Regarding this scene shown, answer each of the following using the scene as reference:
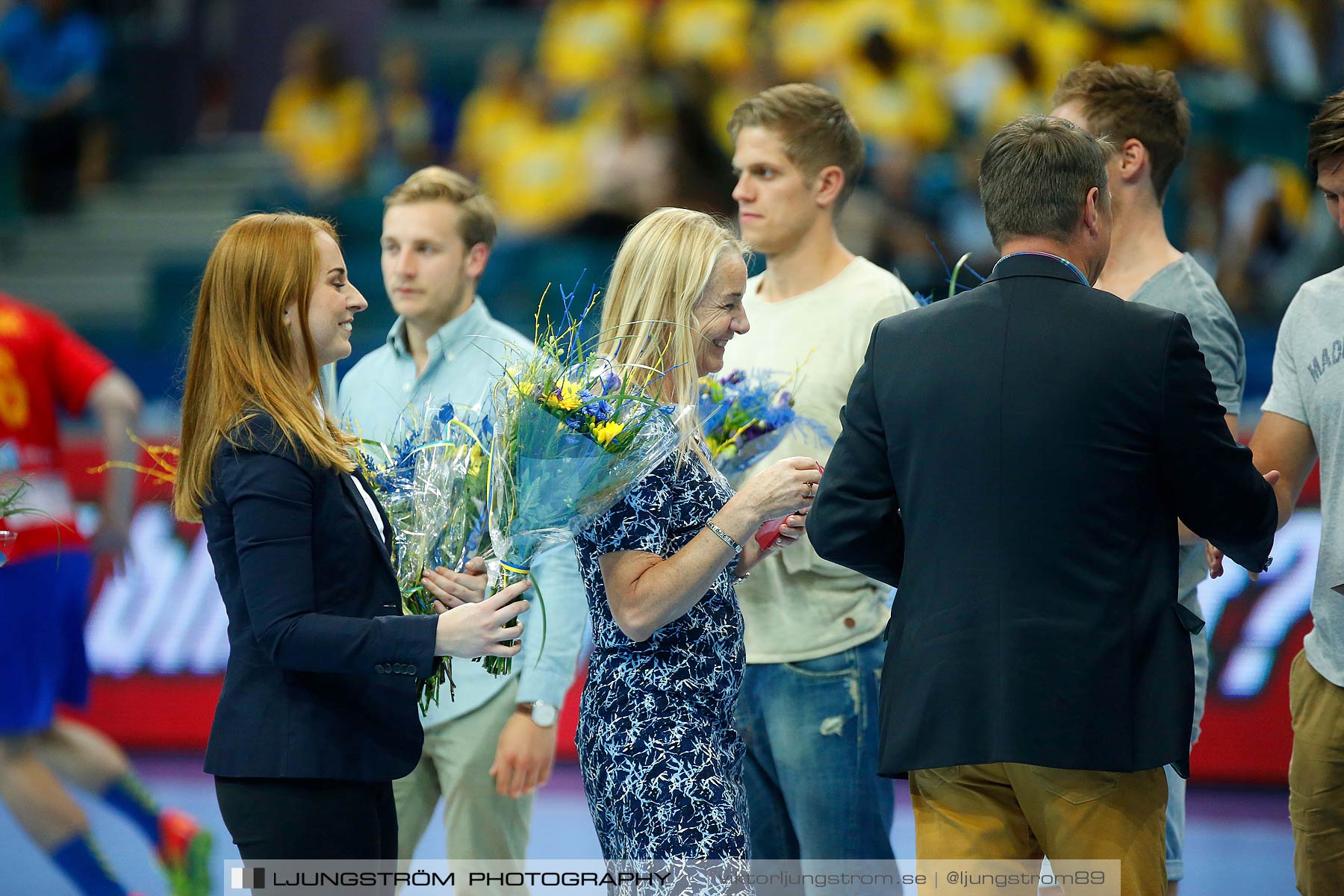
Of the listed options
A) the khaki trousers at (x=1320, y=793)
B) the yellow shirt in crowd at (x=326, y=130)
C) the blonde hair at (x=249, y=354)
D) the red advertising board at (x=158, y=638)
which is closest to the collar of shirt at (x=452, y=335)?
the blonde hair at (x=249, y=354)

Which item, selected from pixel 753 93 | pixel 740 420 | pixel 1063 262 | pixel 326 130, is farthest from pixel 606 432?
pixel 326 130

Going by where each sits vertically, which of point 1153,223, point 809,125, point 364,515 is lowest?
point 364,515

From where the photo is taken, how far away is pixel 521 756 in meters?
2.80

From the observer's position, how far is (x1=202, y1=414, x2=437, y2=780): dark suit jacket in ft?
6.68

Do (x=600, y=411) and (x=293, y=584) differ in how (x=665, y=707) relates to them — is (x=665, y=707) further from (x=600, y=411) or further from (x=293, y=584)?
(x=293, y=584)

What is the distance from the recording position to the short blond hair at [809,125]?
312 centimetres

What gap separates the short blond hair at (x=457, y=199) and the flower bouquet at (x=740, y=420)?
0.86 metres

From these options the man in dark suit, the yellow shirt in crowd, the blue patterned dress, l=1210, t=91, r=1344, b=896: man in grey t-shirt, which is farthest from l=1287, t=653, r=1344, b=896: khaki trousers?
the yellow shirt in crowd

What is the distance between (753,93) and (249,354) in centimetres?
685

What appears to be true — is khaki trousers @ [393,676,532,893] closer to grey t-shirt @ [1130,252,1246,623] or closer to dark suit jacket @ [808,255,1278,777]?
dark suit jacket @ [808,255,1278,777]

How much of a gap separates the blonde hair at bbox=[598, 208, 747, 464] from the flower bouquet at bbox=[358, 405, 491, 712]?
291mm

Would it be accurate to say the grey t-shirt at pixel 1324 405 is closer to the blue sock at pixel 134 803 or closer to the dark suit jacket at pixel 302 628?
the dark suit jacket at pixel 302 628

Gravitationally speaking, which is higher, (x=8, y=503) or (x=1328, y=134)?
(x=1328, y=134)

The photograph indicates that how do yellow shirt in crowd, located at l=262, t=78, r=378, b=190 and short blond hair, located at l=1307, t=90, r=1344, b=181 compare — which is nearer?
short blond hair, located at l=1307, t=90, r=1344, b=181
